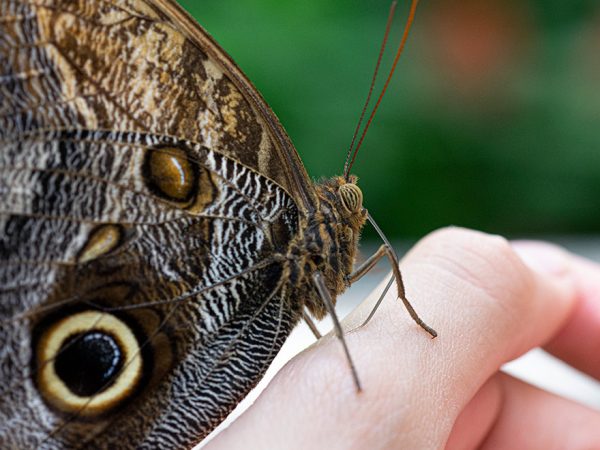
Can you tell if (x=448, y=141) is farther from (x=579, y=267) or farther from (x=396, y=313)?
(x=396, y=313)

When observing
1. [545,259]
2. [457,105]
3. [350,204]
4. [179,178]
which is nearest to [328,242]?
[350,204]

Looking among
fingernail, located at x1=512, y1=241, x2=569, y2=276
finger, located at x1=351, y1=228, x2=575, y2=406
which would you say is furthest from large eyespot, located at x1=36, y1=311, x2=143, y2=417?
fingernail, located at x1=512, y1=241, x2=569, y2=276

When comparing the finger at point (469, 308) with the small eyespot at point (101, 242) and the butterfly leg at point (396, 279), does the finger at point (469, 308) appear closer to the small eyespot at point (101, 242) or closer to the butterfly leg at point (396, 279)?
the butterfly leg at point (396, 279)

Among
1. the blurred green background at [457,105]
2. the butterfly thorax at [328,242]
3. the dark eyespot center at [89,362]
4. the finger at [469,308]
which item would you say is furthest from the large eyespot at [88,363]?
the blurred green background at [457,105]

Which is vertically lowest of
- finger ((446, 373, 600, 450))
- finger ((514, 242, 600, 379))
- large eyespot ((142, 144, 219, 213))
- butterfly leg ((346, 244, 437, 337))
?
finger ((446, 373, 600, 450))

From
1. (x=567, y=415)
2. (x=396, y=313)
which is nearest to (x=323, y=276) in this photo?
(x=396, y=313)

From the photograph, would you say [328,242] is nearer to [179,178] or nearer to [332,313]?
[332,313]

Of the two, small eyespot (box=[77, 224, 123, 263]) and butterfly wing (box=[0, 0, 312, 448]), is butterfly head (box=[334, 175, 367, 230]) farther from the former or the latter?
small eyespot (box=[77, 224, 123, 263])
